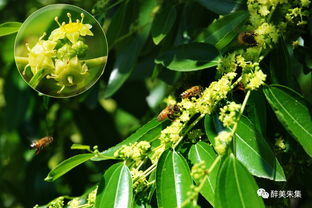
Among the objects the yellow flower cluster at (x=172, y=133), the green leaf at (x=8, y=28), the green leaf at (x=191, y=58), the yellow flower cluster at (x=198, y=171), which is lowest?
the yellow flower cluster at (x=172, y=133)

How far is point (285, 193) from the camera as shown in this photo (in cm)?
141

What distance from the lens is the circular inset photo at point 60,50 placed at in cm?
122

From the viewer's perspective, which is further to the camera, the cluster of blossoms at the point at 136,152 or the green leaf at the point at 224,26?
the green leaf at the point at 224,26

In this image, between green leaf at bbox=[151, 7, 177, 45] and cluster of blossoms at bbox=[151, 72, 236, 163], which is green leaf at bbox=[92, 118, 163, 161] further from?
green leaf at bbox=[151, 7, 177, 45]

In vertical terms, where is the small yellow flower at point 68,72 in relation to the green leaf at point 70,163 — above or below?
above

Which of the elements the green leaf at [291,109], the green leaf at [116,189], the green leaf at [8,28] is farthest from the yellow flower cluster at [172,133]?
the green leaf at [8,28]

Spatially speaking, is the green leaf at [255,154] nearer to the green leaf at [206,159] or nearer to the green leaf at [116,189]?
the green leaf at [206,159]

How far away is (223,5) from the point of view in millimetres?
1646

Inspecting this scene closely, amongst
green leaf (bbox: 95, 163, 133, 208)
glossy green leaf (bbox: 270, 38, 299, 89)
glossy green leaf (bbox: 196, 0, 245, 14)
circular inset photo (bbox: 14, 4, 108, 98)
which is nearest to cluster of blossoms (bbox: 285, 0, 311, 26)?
glossy green leaf (bbox: 270, 38, 299, 89)

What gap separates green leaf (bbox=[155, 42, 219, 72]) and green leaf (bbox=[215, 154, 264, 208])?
1.24 ft

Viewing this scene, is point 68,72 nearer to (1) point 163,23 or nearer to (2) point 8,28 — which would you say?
(2) point 8,28

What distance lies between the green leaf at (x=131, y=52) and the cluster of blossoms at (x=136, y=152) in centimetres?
65

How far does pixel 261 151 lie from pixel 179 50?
42cm

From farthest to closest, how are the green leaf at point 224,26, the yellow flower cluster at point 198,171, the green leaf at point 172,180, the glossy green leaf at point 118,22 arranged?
the glossy green leaf at point 118,22 → the green leaf at point 224,26 → the green leaf at point 172,180 → the yellow flower cluster at point 198,171
